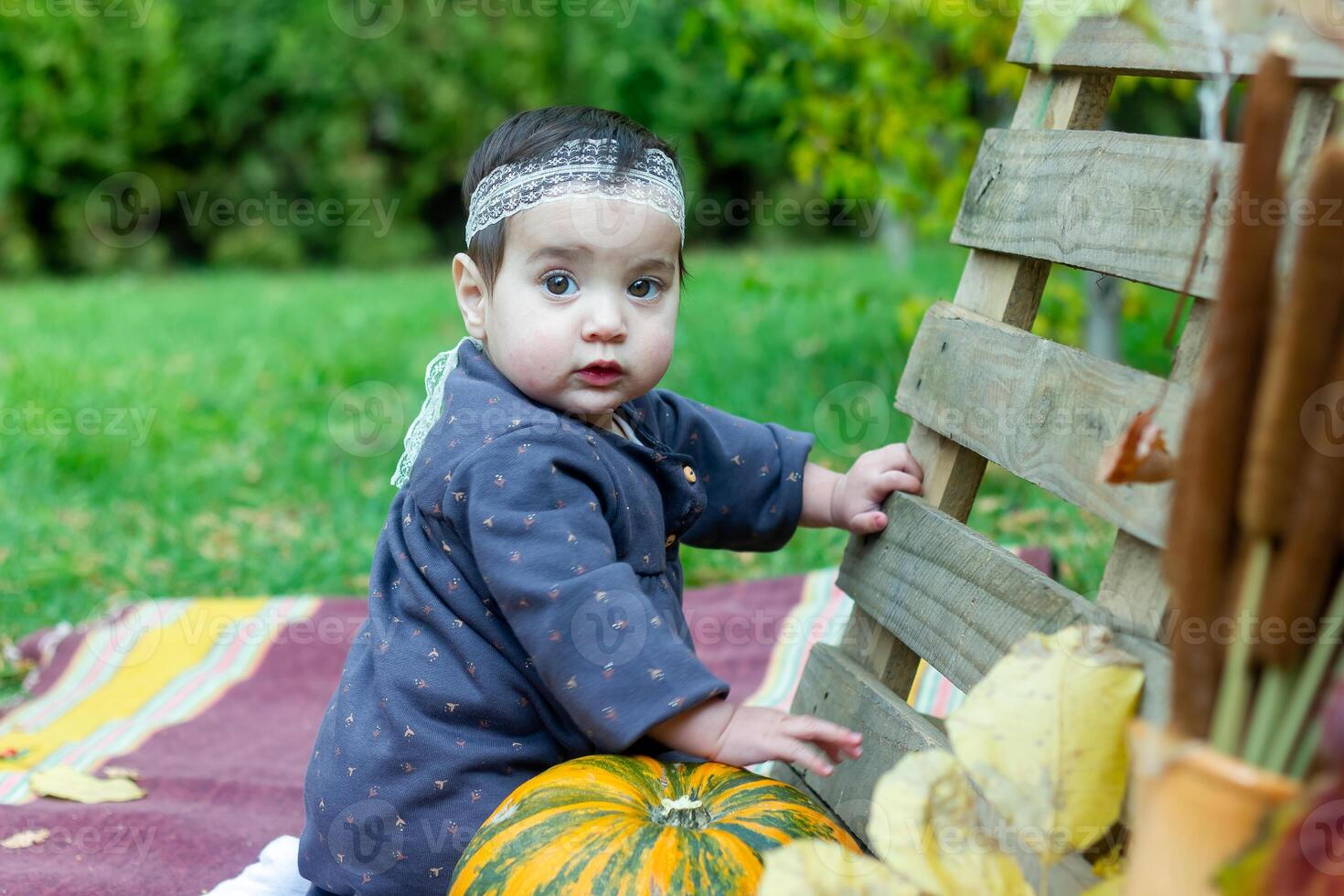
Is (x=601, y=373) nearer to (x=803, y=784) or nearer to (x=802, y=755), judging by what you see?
(x=802, y=755)

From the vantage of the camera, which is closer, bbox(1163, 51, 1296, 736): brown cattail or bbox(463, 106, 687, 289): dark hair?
bbox(1163, 51, 1296, 736): brown cattail

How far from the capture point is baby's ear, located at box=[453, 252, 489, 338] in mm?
1977

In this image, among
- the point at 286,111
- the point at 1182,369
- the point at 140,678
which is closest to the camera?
the point at 1182,369

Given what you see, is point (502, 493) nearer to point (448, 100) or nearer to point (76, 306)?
point (76, 306)

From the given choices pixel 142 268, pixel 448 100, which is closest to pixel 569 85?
pixel 448 100

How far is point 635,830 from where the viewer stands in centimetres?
151

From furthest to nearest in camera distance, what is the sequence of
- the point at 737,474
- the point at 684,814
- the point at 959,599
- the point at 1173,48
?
the point at 737,474 → the point at 959,599 → the point at 684,814 → the point at 1173,48

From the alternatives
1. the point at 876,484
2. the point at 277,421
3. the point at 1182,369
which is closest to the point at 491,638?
the point at 876,484

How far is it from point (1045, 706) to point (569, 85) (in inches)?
402

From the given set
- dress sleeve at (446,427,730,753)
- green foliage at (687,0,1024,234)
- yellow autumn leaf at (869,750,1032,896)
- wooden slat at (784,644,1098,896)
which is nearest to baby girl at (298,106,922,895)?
dress sleeve at (446,427,730,753)

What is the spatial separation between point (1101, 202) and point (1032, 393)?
248 mm

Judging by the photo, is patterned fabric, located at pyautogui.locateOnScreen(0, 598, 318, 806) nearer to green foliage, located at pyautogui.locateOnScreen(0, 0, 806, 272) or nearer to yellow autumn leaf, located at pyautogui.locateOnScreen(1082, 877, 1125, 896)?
yellow autumn leaf, located at pyautogui.locateOnScreen(1082, 877, 1125, 896)

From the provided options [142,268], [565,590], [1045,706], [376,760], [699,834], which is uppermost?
[1045,706]

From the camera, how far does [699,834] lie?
1.52 metres
